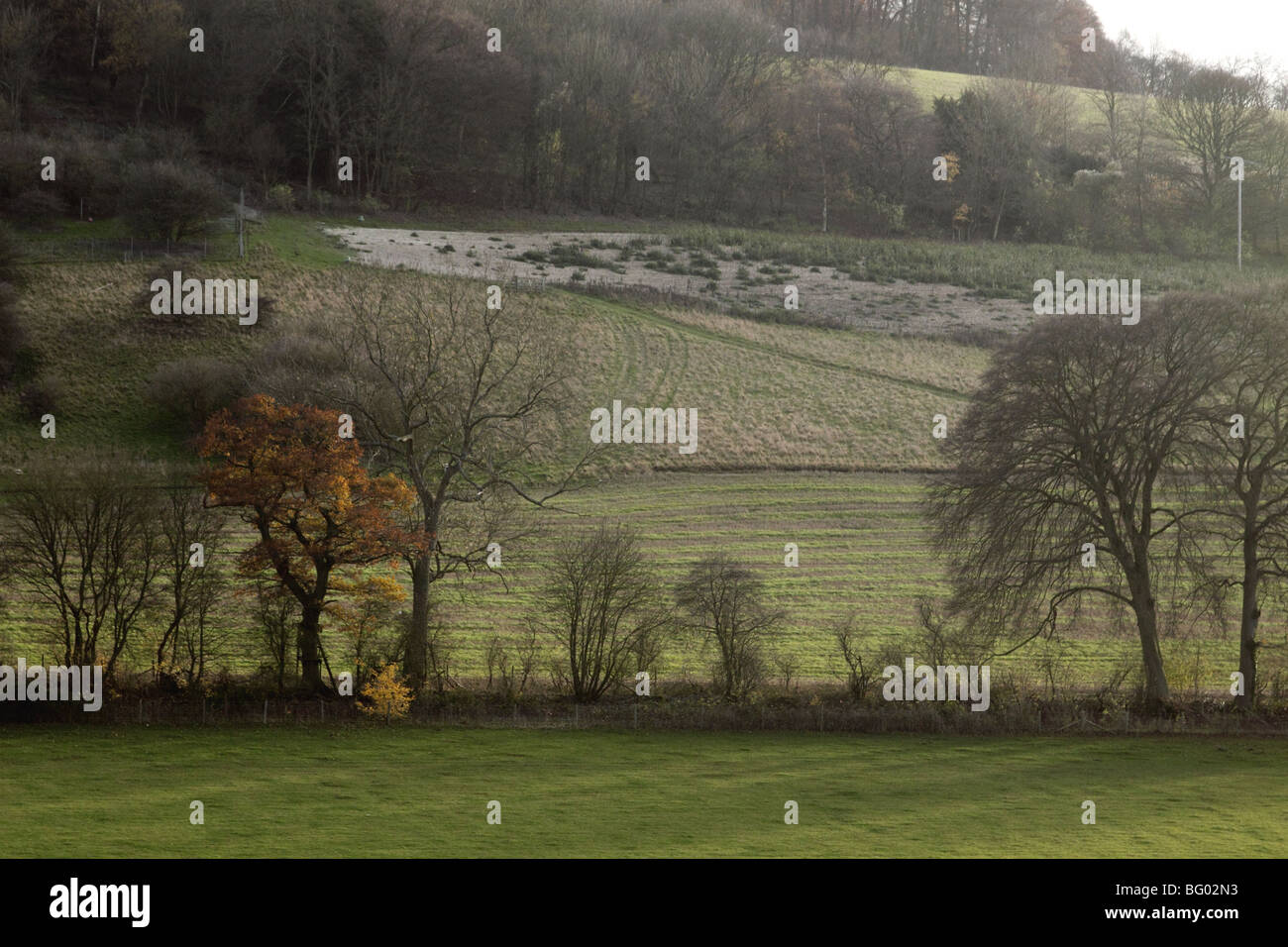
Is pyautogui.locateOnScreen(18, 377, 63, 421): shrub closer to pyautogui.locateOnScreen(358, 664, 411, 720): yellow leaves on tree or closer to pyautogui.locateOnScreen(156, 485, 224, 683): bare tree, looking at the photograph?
pyautogui.locateOnScreen(156, 485, 224, 683): bare tree

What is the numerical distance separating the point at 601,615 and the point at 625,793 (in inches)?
358

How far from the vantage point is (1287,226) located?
99062mm

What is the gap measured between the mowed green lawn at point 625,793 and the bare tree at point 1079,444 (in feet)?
15.8

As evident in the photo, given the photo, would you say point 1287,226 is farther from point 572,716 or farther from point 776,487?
point 572,716

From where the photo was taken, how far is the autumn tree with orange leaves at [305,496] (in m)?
32.5

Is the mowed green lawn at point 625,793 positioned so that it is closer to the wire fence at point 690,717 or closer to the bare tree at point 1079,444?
the wire fence at point 690,717

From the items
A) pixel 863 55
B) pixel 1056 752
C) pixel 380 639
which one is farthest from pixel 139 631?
pixel 863 55

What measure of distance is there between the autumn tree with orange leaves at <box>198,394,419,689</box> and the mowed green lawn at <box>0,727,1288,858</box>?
453 cm

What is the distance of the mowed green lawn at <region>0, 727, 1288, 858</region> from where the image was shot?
21891 millimetres

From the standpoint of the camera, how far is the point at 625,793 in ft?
83.6

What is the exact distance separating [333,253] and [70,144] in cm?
2026

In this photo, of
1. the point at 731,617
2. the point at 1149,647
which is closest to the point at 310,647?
the point at 731,617

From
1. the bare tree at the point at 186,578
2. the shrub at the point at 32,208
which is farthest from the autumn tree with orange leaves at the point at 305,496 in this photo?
the shrub at the point at 32,208

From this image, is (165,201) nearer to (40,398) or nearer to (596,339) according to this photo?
(40,398)
